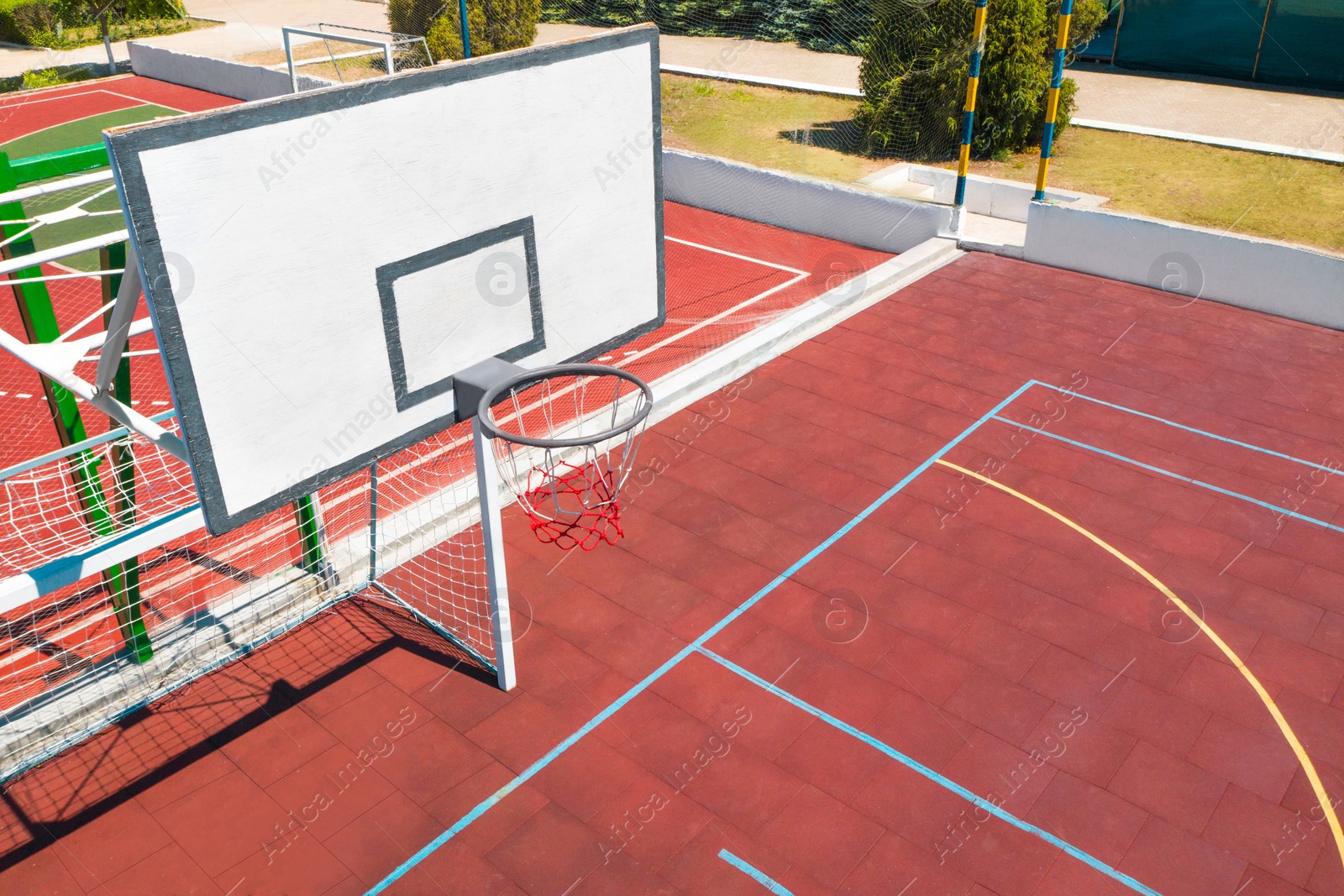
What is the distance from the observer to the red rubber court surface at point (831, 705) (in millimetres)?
6352

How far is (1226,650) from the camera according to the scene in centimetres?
789

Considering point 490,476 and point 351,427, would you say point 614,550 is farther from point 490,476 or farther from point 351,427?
point 351,427

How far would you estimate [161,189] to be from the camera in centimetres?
472

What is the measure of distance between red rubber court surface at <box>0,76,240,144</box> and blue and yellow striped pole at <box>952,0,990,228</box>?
55.8 ft

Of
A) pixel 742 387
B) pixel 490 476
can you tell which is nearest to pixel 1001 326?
pixel 742 387

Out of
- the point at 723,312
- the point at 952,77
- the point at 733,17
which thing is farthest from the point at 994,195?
the point at 733,17

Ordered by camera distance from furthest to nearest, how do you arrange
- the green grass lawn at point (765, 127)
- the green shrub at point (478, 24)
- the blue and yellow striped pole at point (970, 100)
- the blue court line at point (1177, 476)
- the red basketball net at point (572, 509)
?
the green shrub at point (478, 24) < the green grass lawn at point (765, 127) < the blue and yellow striped pole at point (970, 100) < the blue court line at point (1177, 476) < the red basketball net at point (572, 509)

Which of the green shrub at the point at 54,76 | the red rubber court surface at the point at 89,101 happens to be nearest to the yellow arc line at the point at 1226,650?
the red rubber court surface at the point at 89,101

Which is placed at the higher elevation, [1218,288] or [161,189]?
[161,189]

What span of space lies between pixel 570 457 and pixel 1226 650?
5.86 metres

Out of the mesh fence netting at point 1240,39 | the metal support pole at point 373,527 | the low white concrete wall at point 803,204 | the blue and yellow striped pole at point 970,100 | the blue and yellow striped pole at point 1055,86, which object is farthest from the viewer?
the mesh fence netting at point 1240,39

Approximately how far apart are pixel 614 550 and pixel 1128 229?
342 inches

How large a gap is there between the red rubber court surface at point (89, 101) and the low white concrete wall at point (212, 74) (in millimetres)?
223

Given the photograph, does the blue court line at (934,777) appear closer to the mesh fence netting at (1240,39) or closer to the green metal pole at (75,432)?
the green metal pole at (75,432)
